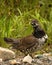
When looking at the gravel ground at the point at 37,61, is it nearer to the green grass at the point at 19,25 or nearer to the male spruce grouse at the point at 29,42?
the male spruce grouse at the point at 29,42

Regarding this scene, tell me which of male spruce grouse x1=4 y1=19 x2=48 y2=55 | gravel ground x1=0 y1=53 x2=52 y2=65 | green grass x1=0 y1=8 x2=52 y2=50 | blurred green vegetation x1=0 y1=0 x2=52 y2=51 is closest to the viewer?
gravel ground x1=0 y1=53 x2=52 y2=65

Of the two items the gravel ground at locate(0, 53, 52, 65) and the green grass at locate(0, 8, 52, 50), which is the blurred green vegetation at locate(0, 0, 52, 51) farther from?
the gravel ground at locate(0, 53, 52, 65)

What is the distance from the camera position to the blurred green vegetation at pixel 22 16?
8.75 m

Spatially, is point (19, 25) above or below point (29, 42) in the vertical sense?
below

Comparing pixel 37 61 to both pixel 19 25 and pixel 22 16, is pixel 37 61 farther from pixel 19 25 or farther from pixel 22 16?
pixel 22 16

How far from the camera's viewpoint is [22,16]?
9555 millimetres

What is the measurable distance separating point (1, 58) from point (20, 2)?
9.87 feet

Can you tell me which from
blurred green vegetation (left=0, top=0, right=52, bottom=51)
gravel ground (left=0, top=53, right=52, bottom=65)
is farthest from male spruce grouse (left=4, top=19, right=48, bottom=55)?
blurred green vegetation (left=0, top=0, right=52, bottom=51)

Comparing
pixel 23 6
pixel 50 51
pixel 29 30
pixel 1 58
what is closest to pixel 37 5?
pixel 23 6

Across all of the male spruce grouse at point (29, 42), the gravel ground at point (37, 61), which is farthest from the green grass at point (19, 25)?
the gravel ground at point (37, 61)

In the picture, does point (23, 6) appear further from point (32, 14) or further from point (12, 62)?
point (12, 62)

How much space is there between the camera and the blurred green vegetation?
875cm

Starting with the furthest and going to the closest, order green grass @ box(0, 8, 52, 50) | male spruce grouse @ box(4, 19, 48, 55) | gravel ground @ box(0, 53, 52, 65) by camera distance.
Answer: green grass @ box(0, 8, 52, 50)
male spruce grouse @ box(4, 19, 48, 55)
gravel ground @ box(0, 53, 52, 65)

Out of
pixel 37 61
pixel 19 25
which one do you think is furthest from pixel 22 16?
pixel 37 61
